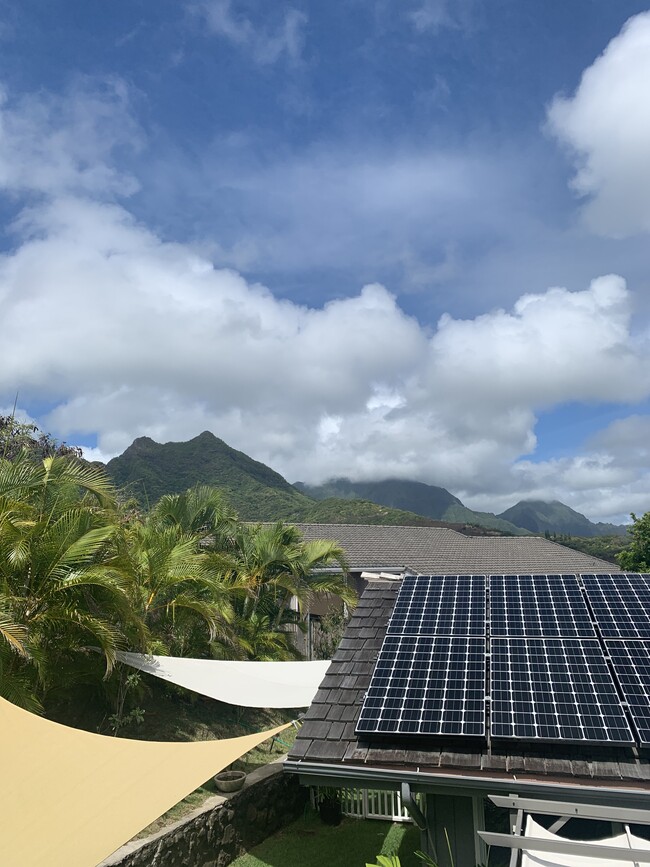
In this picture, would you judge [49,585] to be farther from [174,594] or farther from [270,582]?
[270,582]

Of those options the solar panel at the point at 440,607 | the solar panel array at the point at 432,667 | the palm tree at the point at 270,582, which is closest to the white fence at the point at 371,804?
the palm tree at the point at 270,582

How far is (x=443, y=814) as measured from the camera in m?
5.75

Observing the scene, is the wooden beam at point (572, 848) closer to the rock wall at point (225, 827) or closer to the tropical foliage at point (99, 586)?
the rock wall at point (225, 827)

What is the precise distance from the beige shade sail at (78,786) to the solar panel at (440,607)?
2.60 metres

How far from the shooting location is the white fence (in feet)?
32.9

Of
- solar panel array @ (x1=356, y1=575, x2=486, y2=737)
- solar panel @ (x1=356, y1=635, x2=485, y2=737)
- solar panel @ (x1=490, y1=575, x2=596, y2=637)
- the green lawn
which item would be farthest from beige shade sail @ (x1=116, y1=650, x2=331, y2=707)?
solar panel @ (x1=490, y1=575, x2=596, y2=637)

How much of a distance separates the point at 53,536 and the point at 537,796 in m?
6.39

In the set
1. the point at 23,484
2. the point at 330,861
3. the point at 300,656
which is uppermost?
the point at 23,484

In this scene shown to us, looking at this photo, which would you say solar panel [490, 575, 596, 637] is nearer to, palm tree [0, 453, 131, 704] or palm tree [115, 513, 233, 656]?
palm tree [0, 453, 131, 704]

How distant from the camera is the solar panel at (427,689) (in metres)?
5.62

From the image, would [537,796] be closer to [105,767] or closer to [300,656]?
[105,767]

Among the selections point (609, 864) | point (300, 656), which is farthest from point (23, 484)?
point (300, 656)

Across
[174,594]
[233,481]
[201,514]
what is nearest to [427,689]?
[174,594]

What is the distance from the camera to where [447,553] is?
86.9ft
